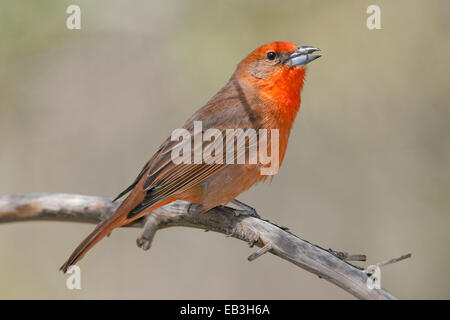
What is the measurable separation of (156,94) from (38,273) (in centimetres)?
241

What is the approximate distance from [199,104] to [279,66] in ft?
6.80

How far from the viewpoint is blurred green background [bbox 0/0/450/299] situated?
609 centimetres

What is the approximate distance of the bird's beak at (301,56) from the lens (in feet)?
15.3

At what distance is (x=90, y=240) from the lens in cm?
397

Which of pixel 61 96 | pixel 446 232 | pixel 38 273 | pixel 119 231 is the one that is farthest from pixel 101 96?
pixel 446 232

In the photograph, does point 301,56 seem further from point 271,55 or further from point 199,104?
point 199,104

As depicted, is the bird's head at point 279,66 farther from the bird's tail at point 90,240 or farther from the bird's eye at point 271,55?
the bird's tail at point 90,240

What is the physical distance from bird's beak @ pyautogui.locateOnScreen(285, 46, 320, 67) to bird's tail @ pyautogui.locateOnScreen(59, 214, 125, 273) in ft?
6.29

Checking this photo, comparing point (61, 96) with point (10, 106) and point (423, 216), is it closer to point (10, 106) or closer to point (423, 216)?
point (10, 106)

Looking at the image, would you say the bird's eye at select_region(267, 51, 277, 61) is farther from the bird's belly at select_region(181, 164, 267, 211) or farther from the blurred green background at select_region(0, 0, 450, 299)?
the blurred green background at select_region(0, 0, 450, 299)

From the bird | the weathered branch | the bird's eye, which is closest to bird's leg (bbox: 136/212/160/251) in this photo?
the weathered branch

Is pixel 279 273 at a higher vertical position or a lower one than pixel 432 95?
lower

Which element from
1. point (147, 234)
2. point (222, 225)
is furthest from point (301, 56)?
point (147, 234)

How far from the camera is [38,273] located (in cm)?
628
